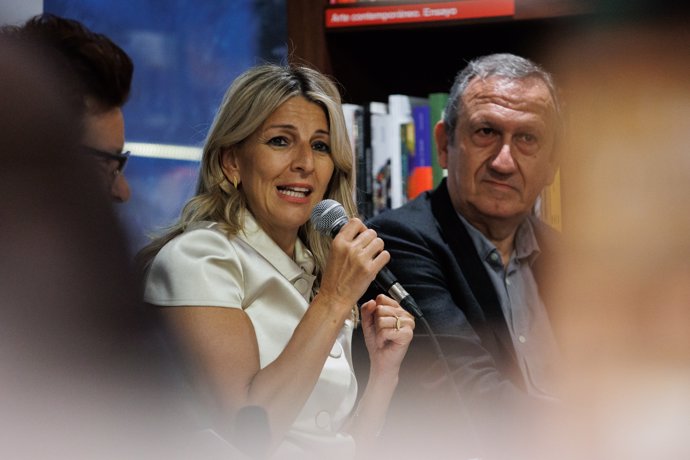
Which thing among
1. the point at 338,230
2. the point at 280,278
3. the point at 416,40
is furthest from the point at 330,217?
the point at 416,40

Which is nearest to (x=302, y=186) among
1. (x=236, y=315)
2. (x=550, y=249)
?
(x=236, y=315)

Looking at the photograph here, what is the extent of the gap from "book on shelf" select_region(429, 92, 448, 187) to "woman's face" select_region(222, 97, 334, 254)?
0.57 metres

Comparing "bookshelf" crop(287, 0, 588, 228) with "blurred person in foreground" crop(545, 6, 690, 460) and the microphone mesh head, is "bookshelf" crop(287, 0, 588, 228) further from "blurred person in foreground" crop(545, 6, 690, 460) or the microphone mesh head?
the microphone mesh head

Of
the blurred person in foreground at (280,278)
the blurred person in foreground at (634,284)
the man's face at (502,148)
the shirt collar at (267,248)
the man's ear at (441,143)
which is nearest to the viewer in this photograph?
the blurred person in foreground at (634,284)

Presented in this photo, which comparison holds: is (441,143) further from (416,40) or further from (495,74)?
(416,40)

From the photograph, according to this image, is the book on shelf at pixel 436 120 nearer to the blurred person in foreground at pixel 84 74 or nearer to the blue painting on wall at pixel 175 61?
the blue painting on wall at pixel 175 61

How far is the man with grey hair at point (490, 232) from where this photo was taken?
1.59 meters

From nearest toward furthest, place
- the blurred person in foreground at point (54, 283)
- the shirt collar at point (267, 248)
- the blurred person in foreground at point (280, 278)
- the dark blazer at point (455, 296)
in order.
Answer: the blurred person in foreground at point (54, 283)
the blurred person in foreground at point (280, 278)
the shirt collar at point (267, 248)
the dark blazer at point (455, 296)

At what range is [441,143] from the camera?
1856 mm

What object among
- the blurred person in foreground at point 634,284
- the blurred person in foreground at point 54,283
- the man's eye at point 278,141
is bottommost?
the blurred person in foreground at point 634,284

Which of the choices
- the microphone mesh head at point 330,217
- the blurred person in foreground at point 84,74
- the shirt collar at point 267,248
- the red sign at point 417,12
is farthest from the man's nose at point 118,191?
the red sign at point 417,12

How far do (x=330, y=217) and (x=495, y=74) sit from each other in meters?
0.65

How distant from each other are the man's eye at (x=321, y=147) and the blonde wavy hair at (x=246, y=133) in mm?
14

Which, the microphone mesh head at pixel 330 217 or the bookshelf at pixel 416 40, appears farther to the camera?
the bookshelf at pixel 416 40
